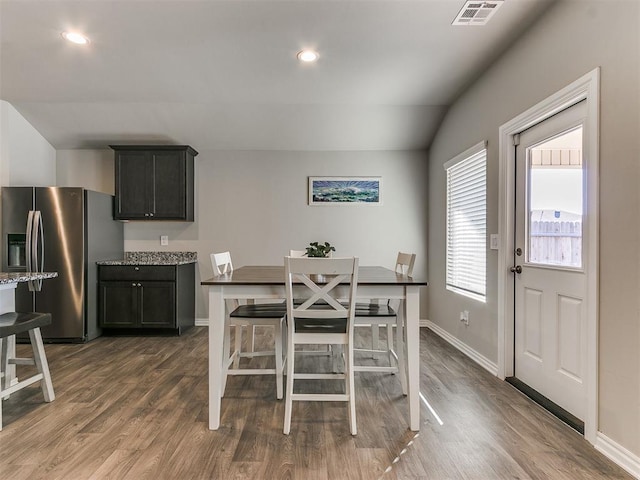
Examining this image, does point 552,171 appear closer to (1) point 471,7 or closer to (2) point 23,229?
(1) point 471,7

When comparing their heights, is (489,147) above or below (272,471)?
above

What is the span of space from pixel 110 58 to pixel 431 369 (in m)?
3.76

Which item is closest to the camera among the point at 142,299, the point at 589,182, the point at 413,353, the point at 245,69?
the point at 589,182

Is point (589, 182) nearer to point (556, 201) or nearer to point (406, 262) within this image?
point (556, 201)

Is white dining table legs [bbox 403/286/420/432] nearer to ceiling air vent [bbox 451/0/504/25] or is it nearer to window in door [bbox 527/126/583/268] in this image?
window in door [bbox 527/126/583/268]

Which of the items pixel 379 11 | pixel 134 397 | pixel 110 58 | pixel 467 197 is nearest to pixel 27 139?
pixel 110 58

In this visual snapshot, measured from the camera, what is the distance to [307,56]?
2.96 metres

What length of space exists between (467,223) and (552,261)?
1.21 metres

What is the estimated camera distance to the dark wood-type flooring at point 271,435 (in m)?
1.70

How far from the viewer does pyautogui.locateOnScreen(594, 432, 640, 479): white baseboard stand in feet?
5.47

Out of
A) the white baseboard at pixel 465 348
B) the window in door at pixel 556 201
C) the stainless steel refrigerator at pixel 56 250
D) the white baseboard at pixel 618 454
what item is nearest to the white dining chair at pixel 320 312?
the white baseboard at pixel 618 454

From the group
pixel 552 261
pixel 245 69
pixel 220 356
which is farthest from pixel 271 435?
pixel 245 69

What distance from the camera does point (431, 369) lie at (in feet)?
10.0

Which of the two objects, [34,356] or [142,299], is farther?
[142,299]
